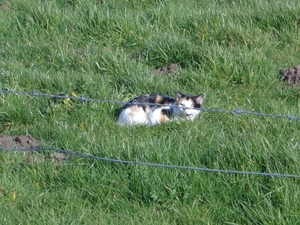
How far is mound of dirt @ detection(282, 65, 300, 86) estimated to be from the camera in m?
8.24

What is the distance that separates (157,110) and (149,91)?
428 millimetres

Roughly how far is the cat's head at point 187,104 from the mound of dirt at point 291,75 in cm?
109

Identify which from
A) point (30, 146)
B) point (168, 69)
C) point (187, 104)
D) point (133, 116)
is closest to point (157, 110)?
point (133, 116)

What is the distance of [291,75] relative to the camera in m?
8.30

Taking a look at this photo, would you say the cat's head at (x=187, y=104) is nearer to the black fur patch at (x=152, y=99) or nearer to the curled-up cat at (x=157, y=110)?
the curled-up cat at (x=157, y=110)

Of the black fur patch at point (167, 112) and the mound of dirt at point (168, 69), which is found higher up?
the mound of dirt at point (168, 69)

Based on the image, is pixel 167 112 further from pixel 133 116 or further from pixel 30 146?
pixel 30 146

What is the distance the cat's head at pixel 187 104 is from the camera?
7527 millimetres

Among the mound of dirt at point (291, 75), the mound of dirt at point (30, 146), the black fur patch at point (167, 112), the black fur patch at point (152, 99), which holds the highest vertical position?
the mound of dirt at point (291, 75)

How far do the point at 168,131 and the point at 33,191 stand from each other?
5.14 ft

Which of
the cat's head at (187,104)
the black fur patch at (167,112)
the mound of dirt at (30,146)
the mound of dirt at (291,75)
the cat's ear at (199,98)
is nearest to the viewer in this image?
the mound of dirt at (30,146)

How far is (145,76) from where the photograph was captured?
8.32m

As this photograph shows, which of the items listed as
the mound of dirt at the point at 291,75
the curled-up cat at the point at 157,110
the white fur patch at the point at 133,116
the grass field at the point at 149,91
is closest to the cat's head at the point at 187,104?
the curled-up cat at the point at 157,110

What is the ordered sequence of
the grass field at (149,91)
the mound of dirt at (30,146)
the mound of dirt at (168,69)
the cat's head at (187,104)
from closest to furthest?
the grass field at (149,91), the mound of dirt at (30,146), the cat's head at (187,104), the mound of dirt at (168,69)
